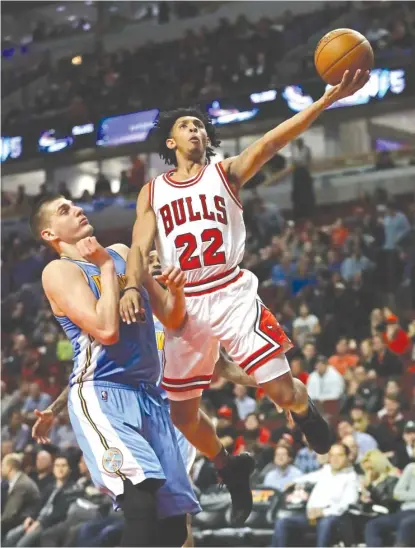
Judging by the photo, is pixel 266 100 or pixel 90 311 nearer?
pixel 90 311

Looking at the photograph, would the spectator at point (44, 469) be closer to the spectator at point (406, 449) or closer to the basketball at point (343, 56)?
the spectator at point (406, 449)

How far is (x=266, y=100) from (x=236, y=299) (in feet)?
40.0

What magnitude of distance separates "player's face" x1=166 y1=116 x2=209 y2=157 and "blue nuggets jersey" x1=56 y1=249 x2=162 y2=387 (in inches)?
34.9

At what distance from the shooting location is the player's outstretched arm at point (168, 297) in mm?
4891

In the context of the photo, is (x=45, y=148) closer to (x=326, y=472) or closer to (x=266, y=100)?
(x=266, y=100)

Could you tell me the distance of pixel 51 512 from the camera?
11023 mm

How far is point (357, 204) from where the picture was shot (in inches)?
644

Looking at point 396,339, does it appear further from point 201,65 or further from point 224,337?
point 201,65

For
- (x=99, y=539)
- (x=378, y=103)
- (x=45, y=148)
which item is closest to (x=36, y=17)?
(x=45, y=148)

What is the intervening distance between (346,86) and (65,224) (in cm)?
152

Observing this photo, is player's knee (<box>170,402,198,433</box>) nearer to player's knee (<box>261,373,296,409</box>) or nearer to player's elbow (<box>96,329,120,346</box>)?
player's knee (<box>261,373,296,409</box>)

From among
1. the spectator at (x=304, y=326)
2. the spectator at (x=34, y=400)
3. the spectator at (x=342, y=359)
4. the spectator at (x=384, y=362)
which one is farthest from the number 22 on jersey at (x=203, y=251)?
the spectator at (x=34, y=400)

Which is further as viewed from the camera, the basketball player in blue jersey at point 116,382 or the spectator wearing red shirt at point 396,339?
the spectator wearing red shirt at point 396,339

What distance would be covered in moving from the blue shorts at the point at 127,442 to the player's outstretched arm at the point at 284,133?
1206 millimetres
